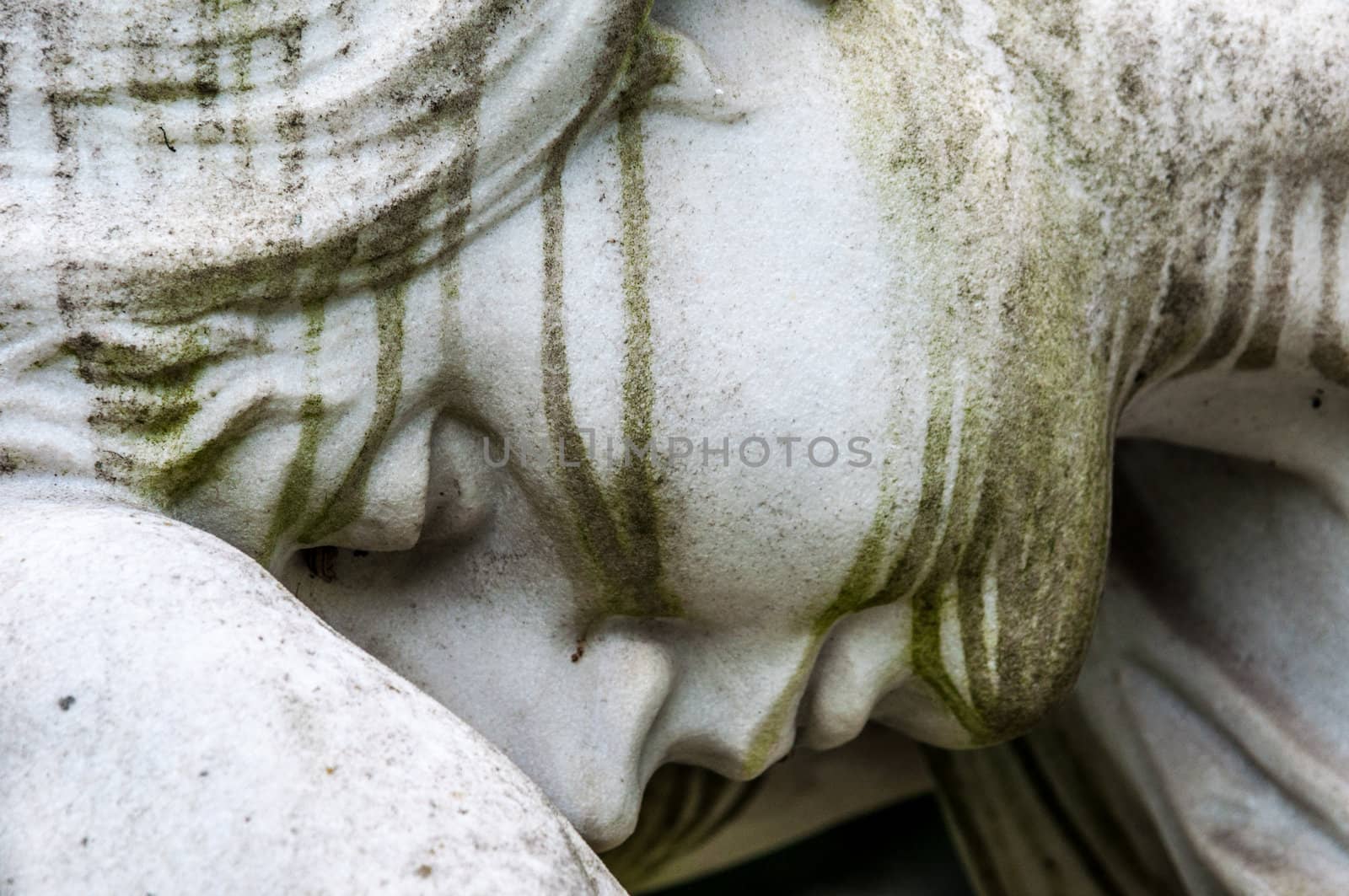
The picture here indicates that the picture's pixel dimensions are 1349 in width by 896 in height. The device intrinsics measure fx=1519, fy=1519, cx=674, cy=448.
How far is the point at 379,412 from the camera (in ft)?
2.28

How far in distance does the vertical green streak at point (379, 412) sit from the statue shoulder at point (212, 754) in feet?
0.38

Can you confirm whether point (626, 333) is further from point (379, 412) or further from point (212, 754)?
point (212, 754)

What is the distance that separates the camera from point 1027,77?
0.78m

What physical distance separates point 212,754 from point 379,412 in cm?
21

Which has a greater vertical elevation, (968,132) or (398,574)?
(968,132)

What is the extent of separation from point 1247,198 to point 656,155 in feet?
1.14

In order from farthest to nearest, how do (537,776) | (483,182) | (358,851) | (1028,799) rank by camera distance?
(1028,799)
(537,776)
(483,182)
(358,851)

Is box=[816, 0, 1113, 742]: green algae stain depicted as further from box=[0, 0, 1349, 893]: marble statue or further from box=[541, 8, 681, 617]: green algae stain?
box=[541, 8, 681, 617]: green algae stain

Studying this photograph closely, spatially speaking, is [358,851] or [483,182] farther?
[483,182]

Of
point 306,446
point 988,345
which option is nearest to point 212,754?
point 306,446

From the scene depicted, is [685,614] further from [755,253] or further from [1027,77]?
[1027,77]

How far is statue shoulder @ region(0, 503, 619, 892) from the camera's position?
0.52 m

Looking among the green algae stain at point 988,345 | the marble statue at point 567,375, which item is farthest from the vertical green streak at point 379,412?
the green algae stain at point 988,345

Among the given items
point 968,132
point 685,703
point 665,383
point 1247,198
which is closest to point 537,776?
point 685,703
